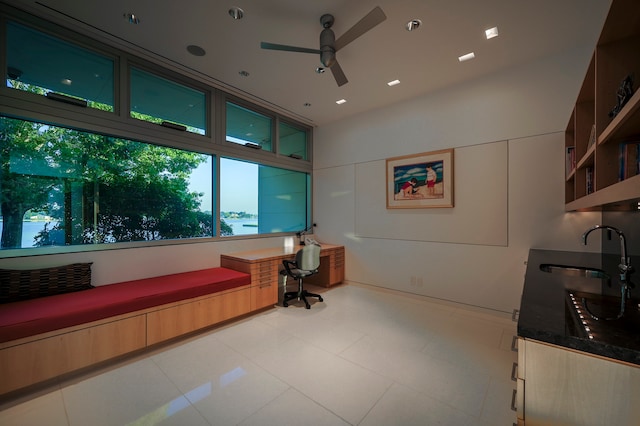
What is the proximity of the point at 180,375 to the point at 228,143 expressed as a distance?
10.4ft

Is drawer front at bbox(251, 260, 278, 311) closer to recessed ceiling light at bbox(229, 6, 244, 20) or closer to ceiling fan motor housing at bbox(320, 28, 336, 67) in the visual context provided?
ceiling fan motor housing at bbox(320, 28, 336, 67)

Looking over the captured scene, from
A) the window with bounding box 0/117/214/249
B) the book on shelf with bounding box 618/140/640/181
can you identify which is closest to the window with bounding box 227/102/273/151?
the window with bounding box 0/117/214/249

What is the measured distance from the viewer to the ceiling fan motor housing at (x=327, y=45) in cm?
242

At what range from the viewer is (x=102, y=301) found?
224cm

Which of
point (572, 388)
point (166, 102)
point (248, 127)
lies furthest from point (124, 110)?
point (572, 388)

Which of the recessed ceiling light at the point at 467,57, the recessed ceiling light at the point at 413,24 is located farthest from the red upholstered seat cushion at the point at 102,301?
the recessed ceiling light at the point at 467,57

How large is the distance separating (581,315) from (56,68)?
4.73 metres

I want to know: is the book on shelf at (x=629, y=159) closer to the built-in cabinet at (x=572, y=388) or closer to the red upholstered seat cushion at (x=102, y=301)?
the built-in cabinet at (x=572, y=388)

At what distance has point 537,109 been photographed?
2.99m

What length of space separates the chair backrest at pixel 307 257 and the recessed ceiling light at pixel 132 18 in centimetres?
319

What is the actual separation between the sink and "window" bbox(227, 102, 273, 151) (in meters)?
4.26

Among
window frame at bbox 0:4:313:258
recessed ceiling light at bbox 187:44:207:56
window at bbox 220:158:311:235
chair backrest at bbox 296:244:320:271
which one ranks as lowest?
chair backrest at bbox 296:244:320:271

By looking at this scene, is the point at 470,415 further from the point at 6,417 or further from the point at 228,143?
the point at 228,143

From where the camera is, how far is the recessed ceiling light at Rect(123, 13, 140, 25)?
7.79ft
